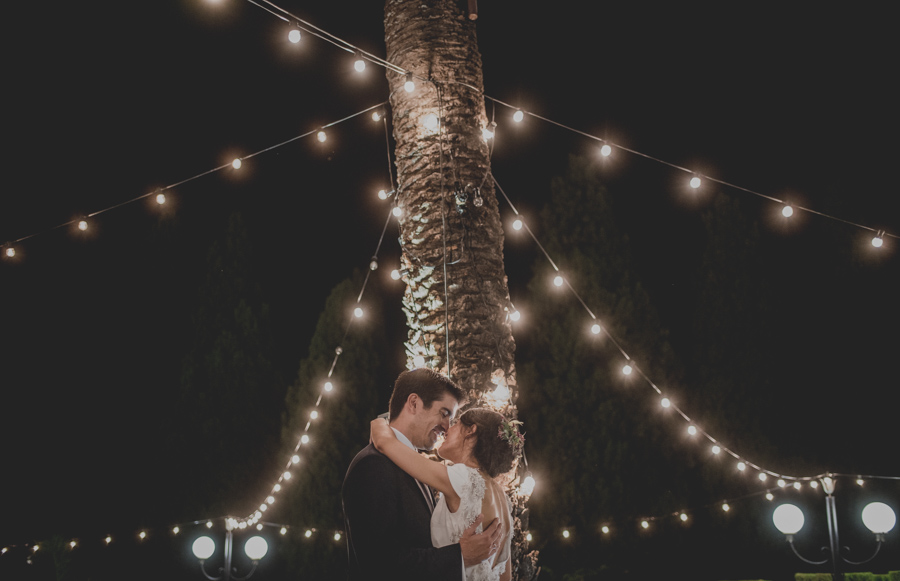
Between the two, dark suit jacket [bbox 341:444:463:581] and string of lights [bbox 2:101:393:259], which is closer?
dark suit jacket [bbox 341:444:463:581]

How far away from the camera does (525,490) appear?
116 inches

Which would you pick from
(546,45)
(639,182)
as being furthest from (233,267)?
(639,182)

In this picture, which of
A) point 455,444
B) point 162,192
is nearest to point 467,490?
point 455,444

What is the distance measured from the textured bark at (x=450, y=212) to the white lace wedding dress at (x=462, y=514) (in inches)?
24.5

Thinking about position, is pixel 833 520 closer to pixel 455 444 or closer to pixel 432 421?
pixel 455 444

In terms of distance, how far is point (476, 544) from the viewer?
204 centimetres

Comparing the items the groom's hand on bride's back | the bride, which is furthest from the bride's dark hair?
the groom's hand on bride's back

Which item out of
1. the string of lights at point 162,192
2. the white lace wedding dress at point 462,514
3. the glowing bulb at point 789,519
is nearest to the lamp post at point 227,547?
the string of lights at point 162,192

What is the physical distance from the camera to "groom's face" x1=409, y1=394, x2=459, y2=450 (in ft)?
7.35

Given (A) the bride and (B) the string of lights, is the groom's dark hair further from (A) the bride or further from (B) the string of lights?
(B) the string of lights

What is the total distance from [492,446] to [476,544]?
1.43 ft

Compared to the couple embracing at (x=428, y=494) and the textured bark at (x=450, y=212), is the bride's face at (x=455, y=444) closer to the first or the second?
the couple embracing at (x=428, y=494)

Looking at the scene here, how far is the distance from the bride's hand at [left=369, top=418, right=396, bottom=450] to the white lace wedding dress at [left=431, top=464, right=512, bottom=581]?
0.26 meters

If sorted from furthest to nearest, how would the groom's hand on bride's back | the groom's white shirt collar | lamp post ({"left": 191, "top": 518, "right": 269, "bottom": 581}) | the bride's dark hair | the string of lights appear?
lamp post ({"left": 191, "top": 518, "right": 269, "bottom": 581}) → the string of lights → the bride's dark hair → the groom's white shirt collar → the groom's hand on bride's back
